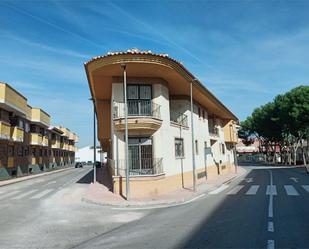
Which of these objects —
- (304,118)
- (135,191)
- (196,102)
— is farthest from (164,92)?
(304,118)

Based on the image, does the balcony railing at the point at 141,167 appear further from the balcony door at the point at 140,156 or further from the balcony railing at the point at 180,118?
the balcony railing at the point at 180,118

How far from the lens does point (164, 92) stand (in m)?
22.2

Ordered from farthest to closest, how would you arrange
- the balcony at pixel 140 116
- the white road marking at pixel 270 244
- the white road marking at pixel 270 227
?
the balcony at pixel 140 116
the white road marking at pixel 270 227
the white road marking at pixel 270 244

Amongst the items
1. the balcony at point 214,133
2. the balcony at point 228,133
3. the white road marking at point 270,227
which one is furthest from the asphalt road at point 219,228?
the balcony at point 228,133

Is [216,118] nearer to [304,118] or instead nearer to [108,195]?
[304,118]

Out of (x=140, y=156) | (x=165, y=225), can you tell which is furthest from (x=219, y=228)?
(x=140, y=156)

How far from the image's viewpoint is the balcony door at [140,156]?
67.6ft

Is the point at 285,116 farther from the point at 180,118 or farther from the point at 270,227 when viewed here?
the point at 270,227

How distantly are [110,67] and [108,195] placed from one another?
6.62 metres

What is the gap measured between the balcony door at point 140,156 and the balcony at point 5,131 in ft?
50.8

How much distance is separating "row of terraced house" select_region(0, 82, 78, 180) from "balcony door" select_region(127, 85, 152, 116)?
1530 cm

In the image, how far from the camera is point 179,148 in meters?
24.6

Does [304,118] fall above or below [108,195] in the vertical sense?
above

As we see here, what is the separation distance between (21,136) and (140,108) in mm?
20711
